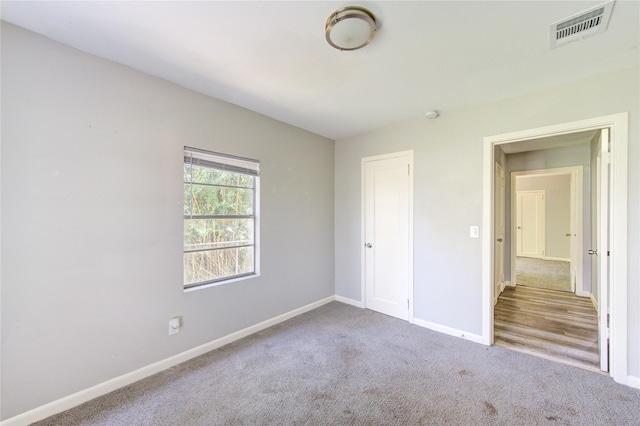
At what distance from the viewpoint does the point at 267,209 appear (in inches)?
126

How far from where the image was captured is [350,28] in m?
1.61

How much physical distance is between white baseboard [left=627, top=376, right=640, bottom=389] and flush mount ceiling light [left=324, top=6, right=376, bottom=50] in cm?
322

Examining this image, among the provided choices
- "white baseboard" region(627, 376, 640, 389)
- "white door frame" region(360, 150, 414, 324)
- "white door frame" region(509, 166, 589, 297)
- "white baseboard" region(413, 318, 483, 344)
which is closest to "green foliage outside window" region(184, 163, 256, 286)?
"white door frame" region(360, 150, 414, 324)

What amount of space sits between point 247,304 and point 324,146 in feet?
7.91

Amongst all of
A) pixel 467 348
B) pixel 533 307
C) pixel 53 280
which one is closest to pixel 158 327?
pixel 53 280

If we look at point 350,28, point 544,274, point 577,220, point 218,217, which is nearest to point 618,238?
point 350,28

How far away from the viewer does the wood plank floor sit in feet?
8.56

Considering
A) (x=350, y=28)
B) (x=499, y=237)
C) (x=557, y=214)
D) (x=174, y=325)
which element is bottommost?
(x=174, y=325)

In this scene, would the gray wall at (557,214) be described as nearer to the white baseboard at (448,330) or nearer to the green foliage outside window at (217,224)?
the white baseboard at (448,330)

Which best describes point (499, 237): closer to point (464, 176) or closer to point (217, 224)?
point (464, 176)

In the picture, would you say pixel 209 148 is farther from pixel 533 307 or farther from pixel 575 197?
pixel 575 197

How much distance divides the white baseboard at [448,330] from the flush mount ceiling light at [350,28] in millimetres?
2981

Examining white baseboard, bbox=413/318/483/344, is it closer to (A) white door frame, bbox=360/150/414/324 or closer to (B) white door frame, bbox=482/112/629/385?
(A) white door frame, bbox=360/150/414/324

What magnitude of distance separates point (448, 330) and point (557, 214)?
6.88 metres
